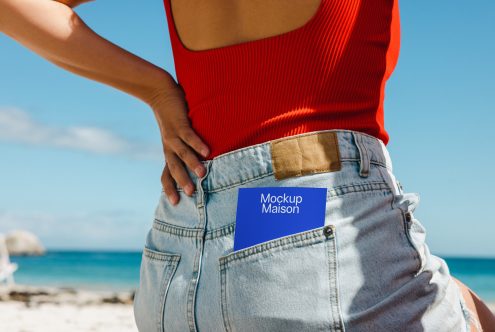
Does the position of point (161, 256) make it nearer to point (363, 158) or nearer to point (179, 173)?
point (179, 173)

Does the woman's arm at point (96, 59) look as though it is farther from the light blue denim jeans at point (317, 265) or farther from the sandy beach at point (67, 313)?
the sandy beach at point (67, 313)

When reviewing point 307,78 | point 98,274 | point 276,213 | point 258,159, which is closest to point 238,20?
point 307,78

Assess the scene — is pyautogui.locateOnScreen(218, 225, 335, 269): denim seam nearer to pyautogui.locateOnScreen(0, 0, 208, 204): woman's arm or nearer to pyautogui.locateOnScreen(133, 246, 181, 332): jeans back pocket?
pyautogui.locateOnScreen(133, 246, 181, 332): jeans back pocket

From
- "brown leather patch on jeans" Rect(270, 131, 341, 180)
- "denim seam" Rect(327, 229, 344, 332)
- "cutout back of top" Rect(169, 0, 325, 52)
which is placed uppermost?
"cutout back of top" Rect(169, 0, 325, 52)

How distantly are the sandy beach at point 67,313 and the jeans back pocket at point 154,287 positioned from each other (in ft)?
13.3

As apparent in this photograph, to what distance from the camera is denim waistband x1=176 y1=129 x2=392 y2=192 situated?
1.14m

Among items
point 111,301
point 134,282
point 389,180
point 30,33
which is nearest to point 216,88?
point 389,180

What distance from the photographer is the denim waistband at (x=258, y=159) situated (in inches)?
45.0

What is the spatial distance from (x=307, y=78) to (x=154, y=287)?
531mm

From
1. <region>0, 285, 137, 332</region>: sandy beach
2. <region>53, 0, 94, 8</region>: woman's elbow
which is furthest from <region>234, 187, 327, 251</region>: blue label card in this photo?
<region>0, 285, 137, 332</region>: sandy beach

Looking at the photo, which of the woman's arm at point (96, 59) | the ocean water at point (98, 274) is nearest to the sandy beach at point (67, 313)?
the woman's arm at point (96, 59)

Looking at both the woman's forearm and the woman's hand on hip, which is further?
the woman's forearm

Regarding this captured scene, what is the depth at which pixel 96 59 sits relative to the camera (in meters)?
1.49

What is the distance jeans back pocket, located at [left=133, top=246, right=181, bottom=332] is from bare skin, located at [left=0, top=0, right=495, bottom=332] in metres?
0.14
